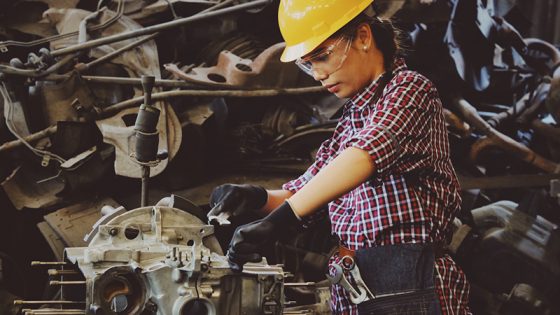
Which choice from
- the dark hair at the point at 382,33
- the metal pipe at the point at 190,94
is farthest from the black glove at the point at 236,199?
the metal pipe at the point at 190,94

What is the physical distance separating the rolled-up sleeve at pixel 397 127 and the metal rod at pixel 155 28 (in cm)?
172

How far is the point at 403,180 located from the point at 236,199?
0.42 m

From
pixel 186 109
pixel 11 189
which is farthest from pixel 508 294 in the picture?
pixel 11 189

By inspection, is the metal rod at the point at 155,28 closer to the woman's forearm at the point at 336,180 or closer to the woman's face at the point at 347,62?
the woman's face at the point at 347,62

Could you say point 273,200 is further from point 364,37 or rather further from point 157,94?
point 157,94

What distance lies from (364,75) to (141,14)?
2.03 meters

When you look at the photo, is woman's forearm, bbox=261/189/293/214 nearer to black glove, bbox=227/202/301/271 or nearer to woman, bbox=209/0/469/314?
woman, bbox=209/0/469/314

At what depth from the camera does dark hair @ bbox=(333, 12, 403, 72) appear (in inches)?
69.0

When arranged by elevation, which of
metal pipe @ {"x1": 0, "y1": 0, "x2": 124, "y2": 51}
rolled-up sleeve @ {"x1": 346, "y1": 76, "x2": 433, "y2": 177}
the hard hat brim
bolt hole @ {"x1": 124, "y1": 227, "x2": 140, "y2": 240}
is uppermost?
metal pipe @ {"x1": 0, "y1": 0, "x2": 124, "y2": 51}

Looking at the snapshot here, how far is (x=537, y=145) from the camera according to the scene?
4258 mm

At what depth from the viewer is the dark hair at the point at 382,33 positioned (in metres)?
1.75

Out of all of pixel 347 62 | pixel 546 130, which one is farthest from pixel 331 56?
pixel 546 130

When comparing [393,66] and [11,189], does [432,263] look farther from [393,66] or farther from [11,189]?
[11,189]

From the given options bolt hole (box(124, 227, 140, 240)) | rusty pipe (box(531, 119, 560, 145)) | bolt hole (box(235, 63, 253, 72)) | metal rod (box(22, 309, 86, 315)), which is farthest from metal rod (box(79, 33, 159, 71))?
rusty pipe (box(531, 119, 560, 145))
